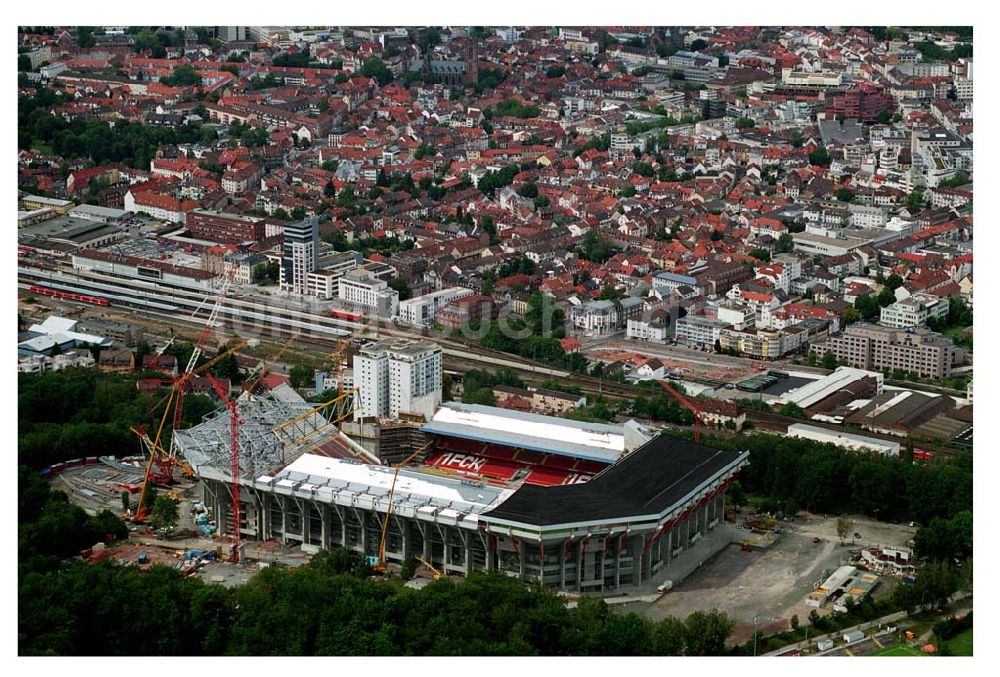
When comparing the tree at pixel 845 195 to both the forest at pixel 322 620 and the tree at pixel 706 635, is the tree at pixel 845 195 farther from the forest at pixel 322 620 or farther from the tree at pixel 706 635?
the tree at pixel 706 635

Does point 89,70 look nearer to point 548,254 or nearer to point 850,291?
point 548,254

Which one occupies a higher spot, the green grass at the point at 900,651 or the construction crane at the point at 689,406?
the construction crane at the point at 689,406

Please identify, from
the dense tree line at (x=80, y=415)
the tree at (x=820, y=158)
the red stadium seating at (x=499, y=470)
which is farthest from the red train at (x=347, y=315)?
the tree at (x=820, y=158)

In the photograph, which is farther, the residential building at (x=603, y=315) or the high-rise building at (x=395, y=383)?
the residential building at (x=603, y=315)

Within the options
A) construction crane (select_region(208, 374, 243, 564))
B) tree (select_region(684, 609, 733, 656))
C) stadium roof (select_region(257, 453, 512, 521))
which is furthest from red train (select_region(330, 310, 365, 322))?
tree (select_region(684, 609, 733, 656))

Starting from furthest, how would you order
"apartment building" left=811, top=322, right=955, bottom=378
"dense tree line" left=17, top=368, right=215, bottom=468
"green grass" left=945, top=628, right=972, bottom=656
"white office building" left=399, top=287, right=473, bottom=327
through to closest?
"white office building" left=399, top=287, right=473, bottom=327, "apartment building" left=811, top=322, right=955, bottom=378, "dense tree line" left=17, top=368, right=215, bottom=468, "green grass" left=945, top=628, right=972, bottom=656

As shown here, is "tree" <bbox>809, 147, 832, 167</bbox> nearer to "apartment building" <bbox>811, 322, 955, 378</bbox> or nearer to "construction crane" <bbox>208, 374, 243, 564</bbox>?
"apartment building" <bbox>811, 322, 955, 378</bbox>
